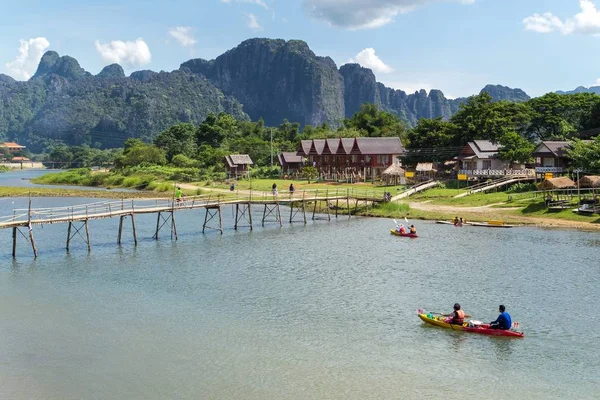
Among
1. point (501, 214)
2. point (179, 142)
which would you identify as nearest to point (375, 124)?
point (179, 142)

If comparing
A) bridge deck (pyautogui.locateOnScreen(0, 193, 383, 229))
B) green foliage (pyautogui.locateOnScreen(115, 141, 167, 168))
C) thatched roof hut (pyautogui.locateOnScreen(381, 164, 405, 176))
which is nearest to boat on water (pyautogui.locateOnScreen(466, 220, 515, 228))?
bridge deck (pyautogui.locateOnScreen(0, 193, 383, 229))

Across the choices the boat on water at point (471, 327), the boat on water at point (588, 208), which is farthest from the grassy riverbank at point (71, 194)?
the boat on water at point (471, 327)

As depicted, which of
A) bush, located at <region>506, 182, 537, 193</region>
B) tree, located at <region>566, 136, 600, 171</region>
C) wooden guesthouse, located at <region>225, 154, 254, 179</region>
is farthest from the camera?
wooden guesthouse, located at <region>225, 154, 254, 179</region>

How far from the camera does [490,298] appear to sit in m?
31.1

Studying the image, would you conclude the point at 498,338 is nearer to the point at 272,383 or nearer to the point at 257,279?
the point at 272,383

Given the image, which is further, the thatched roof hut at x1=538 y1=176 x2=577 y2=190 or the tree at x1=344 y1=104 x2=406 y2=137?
the tree at x1=344 y1=104 x2=406 y2=137

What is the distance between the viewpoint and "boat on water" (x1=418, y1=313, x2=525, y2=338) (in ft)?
82.1

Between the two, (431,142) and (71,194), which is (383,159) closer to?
(431,142)

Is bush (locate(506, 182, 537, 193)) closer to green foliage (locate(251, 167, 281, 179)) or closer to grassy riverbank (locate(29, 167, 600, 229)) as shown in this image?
grassy riverbank (locate(29, 167, 600, 229))

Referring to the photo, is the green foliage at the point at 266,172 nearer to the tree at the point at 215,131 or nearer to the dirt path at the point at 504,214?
the tree at the point at 215,131

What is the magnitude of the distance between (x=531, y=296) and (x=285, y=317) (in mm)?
13178

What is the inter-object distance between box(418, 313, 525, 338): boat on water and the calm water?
400 mm

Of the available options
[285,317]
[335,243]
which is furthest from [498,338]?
[335,243]

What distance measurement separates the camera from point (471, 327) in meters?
25.7
